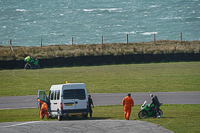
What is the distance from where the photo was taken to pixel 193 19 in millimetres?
124812

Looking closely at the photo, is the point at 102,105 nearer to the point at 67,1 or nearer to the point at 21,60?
the point at 21,60

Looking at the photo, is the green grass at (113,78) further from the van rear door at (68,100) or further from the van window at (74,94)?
the van rear door at (68,100)

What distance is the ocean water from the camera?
4542 inches

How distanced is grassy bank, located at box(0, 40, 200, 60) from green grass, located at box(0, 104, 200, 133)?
29.2 metres

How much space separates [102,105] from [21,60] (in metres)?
27.5

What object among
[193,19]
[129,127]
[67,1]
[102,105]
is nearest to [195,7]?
[193,19]

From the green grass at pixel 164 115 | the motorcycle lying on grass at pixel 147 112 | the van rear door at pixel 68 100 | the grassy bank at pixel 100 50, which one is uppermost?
the grassy bank at pixel 100 50

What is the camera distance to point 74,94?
1909 centimetres

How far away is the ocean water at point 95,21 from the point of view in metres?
115

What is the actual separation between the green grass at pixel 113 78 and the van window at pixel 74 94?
12.8 m

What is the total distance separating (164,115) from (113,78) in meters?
20.3

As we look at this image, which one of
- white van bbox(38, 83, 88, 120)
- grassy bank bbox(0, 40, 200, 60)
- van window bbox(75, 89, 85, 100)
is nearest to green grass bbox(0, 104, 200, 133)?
white van bbox(38, 83, 88, 120)

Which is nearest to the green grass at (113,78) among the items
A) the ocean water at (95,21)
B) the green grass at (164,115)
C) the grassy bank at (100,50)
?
the grassy bank at (100,50)

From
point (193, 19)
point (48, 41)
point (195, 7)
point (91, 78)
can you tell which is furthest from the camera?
point (195, 7)
